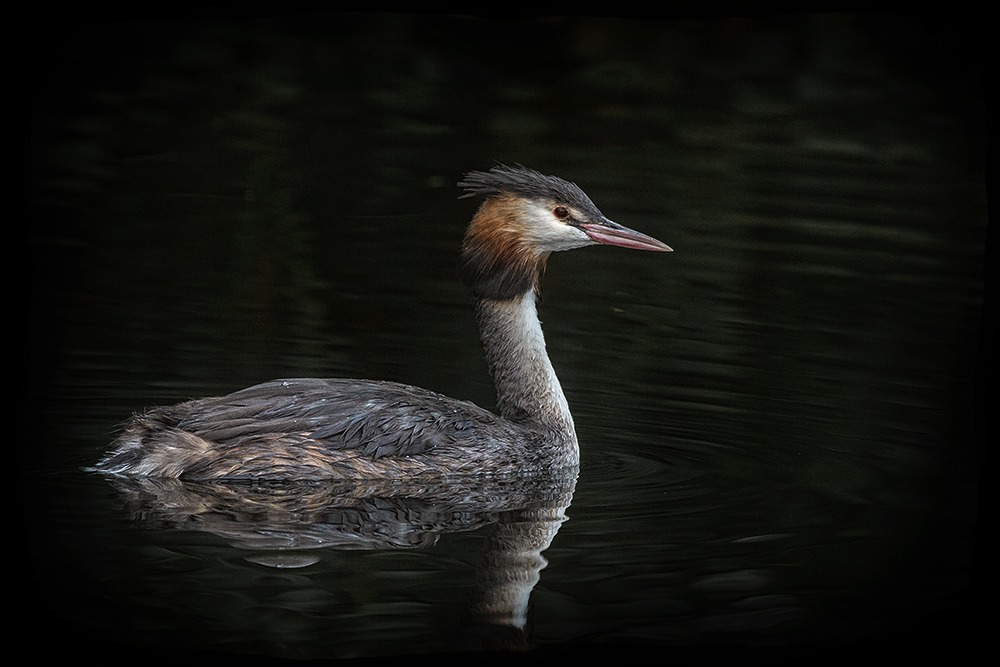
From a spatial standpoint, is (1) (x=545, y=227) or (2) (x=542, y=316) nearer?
(1) (x=545, y=227)

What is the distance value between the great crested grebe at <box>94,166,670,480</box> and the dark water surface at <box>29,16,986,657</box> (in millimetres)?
151

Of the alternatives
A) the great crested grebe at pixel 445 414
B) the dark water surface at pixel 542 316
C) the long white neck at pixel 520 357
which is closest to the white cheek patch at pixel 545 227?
the great crested grebe at pixel 445 414

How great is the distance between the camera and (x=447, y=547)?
5426 millimetres

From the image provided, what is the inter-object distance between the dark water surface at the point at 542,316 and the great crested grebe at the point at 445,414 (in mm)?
151

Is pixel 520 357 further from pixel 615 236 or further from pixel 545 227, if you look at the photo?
pixel 615 236

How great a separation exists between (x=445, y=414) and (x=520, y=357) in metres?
0.68

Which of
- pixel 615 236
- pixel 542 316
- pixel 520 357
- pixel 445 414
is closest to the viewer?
pixel 445 414

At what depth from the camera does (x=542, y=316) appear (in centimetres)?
897

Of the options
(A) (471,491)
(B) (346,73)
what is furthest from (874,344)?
(B) (346,73)

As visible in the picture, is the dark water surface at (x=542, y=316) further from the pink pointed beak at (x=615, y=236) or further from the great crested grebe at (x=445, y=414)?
the pink pointed beak at (x=615, y=236)

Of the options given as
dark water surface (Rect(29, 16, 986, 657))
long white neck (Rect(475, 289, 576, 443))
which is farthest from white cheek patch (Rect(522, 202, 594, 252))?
dark water surface (Rect(29, 16, 986, 657))

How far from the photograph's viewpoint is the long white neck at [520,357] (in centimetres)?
693

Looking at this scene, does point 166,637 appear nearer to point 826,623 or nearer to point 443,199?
point 826,623

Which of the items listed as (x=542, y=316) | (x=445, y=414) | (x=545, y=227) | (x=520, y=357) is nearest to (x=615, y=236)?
(x=545, y=227)
